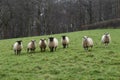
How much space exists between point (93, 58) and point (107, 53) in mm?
2372

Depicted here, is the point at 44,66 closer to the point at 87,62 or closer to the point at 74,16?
the point at 87,62

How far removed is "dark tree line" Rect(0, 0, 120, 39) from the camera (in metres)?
72.0

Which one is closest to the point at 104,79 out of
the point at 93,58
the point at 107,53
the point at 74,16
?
the point at 93,58

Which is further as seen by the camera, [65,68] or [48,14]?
[48,14]

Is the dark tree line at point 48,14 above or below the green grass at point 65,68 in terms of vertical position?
above

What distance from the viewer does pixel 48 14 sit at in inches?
3071

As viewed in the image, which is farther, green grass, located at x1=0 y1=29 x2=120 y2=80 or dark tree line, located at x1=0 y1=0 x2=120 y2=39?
dark tree line, located at x1=0 y1=0 x2=120 y2=39

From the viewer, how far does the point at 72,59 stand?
1916 centimetres

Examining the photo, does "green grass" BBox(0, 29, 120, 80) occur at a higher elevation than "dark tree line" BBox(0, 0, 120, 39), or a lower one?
lower

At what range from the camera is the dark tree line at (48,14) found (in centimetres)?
7200

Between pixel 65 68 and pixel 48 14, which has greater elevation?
pixel 48 14

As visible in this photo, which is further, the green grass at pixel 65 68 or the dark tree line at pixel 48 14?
the dark tree line at pixel 48 14

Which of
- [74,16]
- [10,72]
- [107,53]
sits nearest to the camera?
[10,72]

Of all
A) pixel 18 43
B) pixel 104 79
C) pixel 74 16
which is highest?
pixel 74 16
